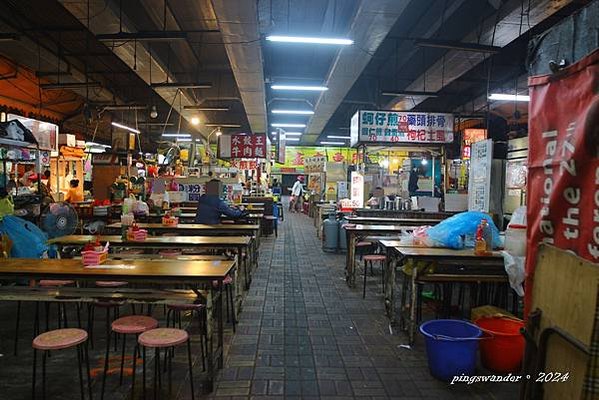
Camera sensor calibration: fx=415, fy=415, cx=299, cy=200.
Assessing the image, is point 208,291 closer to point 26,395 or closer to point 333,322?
point 26,395

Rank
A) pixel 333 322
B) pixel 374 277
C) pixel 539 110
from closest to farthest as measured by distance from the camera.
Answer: pixel 539 110 → pixel 333 322 → pixel 374 277

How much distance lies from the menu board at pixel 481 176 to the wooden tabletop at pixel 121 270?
4494mm

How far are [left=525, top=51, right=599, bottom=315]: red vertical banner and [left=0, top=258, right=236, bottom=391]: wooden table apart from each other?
7.77ft

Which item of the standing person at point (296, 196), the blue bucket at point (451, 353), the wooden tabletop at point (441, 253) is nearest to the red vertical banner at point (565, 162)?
the blue bucket at point (451, 353)

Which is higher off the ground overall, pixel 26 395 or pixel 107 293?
pixel 107 293

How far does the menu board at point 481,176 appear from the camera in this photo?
647cm

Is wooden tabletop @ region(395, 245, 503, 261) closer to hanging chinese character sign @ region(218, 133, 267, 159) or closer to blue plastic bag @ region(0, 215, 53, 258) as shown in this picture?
blue plastic bag @ region(0, 215, 53, 258)

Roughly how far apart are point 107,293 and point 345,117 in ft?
59.9

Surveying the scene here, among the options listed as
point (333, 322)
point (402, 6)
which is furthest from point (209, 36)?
point (333, 322)

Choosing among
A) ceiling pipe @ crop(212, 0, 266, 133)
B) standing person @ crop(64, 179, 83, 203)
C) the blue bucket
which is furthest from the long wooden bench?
standing person @ crop(64, 179, 83, 203)

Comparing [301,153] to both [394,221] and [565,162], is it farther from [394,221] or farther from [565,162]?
[565,162]

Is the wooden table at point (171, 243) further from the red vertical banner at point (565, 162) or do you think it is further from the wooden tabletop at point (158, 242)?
the red vertical banner at point (565, 162)

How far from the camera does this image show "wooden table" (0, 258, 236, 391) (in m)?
3.47

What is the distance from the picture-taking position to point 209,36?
11297 mm
